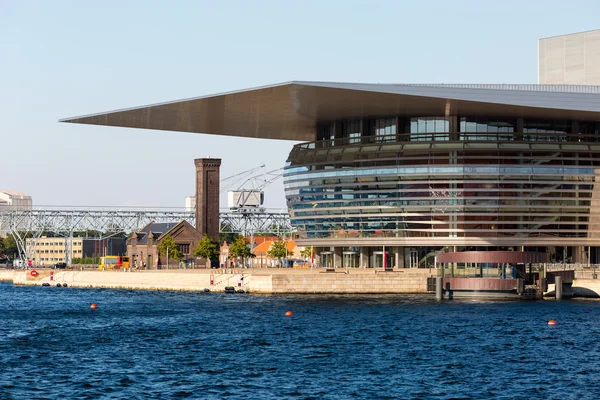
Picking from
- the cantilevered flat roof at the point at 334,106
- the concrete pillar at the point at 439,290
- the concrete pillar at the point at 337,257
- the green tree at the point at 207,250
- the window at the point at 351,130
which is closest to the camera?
the concrete pillar at the point at 439,290

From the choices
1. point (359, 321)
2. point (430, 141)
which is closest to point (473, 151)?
point (430, 141)

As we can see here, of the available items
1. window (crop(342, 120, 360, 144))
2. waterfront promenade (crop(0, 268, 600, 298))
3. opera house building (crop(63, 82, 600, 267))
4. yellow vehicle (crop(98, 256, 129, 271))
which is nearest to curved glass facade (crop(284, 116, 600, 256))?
opera house building (crop(63, 82, 600, 267))

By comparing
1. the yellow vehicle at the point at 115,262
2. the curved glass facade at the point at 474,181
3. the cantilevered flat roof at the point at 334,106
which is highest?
the cantilevered flat roof at the point at 334,106

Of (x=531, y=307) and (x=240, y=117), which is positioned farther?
(x=240, y=117)

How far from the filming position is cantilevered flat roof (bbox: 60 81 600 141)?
295ft

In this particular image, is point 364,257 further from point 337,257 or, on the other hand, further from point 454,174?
point 454,174

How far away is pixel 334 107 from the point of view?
326ft

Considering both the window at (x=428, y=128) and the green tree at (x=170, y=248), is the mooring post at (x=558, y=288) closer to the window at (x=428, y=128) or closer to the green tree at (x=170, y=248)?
the window at (x=428, y=128)

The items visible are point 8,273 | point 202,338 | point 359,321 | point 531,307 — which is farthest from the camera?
point 8,273

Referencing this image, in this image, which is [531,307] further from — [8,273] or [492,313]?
[8,273]

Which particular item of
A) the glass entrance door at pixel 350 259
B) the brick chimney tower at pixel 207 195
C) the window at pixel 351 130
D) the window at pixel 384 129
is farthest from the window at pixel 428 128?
the brick chimney tower at pixel 207 195

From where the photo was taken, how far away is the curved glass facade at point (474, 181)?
335ft

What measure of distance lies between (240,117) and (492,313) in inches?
1701

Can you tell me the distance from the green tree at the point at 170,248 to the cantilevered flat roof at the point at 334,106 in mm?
44591
